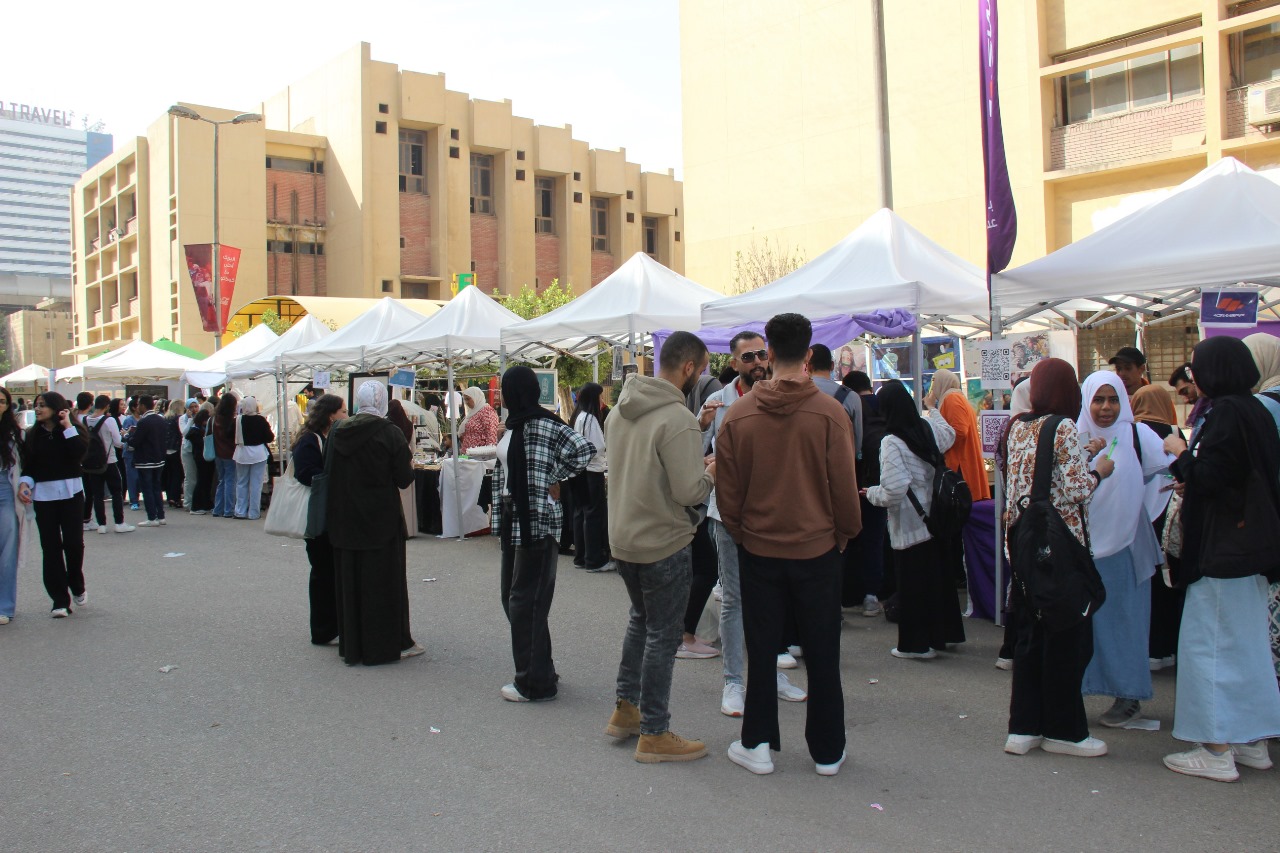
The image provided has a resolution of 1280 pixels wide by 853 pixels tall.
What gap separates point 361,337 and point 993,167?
10.6m

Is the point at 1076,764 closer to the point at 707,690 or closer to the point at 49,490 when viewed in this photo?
the point at 707,690

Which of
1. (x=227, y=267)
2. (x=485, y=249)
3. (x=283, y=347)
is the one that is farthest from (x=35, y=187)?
(x=283, y=347)

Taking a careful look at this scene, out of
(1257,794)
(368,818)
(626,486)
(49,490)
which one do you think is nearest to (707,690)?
(626,486)

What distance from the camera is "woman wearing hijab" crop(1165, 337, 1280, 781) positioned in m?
4.23

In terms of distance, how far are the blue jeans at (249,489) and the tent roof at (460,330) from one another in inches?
134

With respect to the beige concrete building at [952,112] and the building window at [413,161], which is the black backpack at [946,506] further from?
the building window at [413,161]

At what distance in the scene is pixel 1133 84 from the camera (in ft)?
69.2

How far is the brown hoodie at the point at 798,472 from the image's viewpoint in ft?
13.9

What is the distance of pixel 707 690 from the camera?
584 cm

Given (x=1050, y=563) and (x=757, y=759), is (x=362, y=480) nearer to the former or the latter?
(x=757, y=759)

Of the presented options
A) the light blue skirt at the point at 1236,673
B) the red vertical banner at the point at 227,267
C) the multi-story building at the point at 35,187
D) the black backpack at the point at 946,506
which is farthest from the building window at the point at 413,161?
the multi-story building at the point at 35,187

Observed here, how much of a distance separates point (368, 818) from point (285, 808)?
0.41 m

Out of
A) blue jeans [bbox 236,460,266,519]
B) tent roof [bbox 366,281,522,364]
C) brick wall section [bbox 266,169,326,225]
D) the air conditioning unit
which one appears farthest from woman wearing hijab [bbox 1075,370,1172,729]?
brick wall section [bbox 266,169,326,225]

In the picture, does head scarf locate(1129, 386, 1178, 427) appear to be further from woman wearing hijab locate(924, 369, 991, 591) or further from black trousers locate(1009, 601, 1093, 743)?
Result: black trousers locate(1009, 601, 1093, 743)
